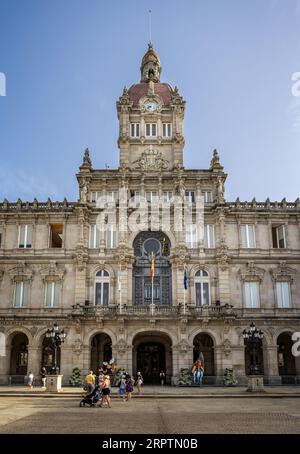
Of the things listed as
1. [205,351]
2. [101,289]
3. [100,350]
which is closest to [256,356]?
[205,351]

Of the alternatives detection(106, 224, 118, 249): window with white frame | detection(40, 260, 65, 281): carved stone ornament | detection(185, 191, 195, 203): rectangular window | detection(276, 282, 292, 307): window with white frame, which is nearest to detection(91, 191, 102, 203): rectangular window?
detection(106, 224, 118, 249): window with white frame

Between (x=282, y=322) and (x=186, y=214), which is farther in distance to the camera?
(x=186, y=214)

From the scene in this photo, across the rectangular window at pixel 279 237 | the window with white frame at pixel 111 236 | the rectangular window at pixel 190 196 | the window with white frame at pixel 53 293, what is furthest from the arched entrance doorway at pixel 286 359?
the window with white frame at pixel 53 293

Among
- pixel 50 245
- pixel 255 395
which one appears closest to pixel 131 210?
pixel 50 245

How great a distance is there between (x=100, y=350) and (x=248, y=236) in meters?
20.0

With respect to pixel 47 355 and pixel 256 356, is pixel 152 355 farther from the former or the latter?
pixel 47 355

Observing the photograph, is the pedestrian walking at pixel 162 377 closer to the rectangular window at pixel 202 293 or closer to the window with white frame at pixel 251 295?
the rectangular window at pixel 202 293

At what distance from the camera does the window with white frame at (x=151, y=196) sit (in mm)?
50750

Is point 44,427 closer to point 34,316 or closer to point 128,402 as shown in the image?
point 128,402

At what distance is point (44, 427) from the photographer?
58.8ft

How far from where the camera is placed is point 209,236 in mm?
50000

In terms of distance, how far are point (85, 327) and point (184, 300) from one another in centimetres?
1021
